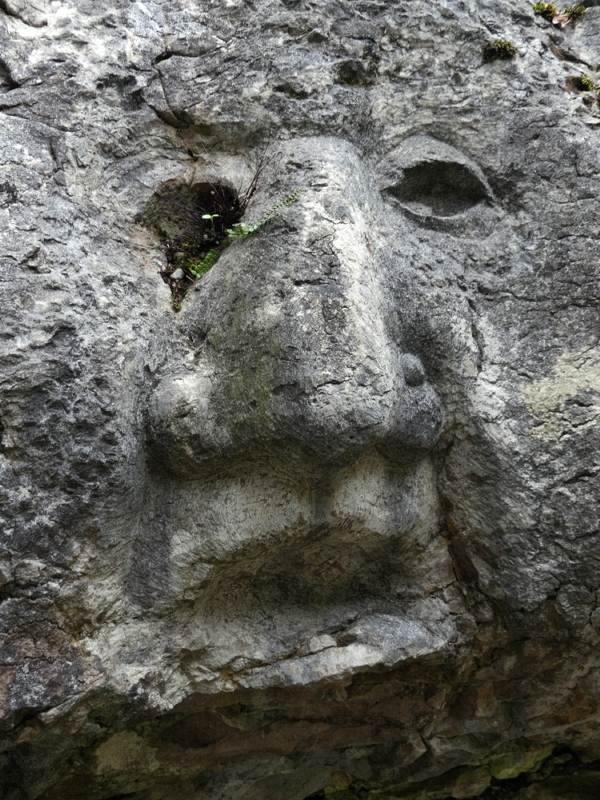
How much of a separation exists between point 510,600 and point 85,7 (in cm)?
222

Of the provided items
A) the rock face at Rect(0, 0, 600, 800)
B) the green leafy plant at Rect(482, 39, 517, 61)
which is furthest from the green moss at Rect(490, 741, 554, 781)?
the green leafy plant at Rect(482, 39, 517, 61)

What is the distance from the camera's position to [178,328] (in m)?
2.11

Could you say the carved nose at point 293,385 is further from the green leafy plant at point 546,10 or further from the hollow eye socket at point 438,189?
the green leafy plant at point 546,10

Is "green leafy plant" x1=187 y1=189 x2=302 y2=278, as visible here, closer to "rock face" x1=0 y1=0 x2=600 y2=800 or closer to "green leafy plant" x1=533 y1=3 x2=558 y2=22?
"rock face" x1=0 y1=0 x2=600 y2=800

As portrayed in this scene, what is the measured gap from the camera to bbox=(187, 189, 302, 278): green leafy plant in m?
2.06

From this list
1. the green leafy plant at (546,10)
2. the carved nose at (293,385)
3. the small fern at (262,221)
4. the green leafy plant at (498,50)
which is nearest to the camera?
the carved nose at (293,385)

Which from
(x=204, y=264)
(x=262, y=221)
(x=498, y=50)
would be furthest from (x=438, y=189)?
(x=204, y=264)

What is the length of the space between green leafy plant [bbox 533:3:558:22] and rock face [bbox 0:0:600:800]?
0.07 metres

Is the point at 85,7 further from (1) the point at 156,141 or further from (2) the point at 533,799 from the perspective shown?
(2) the point at 533,799

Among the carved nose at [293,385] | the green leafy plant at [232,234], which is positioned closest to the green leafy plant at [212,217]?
the green leafy plant at [232,234]

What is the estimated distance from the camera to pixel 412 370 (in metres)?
2.08

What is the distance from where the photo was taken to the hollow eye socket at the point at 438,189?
228cm

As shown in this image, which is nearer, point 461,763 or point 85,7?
point 85,7

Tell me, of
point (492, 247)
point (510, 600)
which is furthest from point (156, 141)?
point (510, 600)
